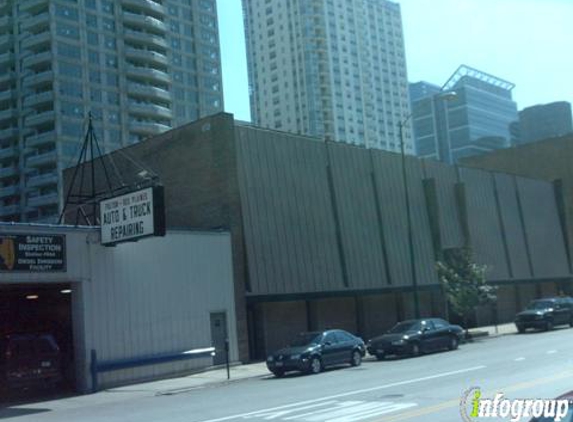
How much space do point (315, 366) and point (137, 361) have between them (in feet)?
19.7

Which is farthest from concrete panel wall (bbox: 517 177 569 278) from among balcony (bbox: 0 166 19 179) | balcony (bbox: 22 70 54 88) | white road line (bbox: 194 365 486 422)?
balcony (bbox: 0 166 19 179)

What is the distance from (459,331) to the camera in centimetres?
3025

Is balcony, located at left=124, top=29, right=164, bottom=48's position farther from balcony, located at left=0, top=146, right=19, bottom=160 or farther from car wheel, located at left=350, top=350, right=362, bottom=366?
car wheel, located at left=350, top=350, right=362, bottom=366

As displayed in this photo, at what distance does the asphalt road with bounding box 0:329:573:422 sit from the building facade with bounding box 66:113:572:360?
321 inches

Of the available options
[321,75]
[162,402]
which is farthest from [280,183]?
[321,75]

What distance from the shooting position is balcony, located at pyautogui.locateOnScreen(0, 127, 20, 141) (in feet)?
319

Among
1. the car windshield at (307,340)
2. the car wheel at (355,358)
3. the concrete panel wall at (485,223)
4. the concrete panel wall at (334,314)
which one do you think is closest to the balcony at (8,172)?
the concrete panel wall at (485,223)

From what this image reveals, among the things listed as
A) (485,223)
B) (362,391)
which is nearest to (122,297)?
(362,391)

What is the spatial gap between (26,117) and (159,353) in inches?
3082

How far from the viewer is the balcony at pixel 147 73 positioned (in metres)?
104

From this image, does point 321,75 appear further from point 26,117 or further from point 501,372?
point 501,372

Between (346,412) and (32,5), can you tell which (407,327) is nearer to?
(346,412)

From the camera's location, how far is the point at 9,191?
97000 mm

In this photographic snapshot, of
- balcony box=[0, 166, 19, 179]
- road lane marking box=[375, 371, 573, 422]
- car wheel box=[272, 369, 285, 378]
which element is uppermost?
balcony box=[0, 166, 19, 179]
